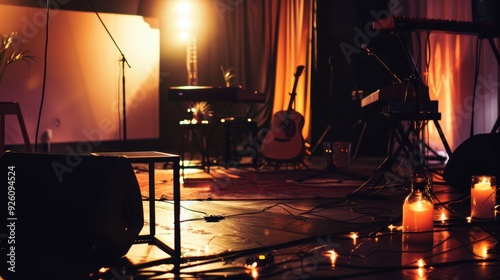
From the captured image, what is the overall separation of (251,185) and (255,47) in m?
3.30

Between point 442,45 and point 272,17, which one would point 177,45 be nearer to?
point 272,17

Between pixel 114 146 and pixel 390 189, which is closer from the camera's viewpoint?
pixel 390 189

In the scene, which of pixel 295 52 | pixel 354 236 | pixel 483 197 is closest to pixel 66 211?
pixel 354 236

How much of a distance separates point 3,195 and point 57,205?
210mm

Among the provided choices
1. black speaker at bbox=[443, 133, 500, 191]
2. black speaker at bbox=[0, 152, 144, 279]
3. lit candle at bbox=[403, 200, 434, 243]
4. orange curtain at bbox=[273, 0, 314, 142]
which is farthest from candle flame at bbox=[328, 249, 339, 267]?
orange curtain at bbox=[273, 0, 314, 142]

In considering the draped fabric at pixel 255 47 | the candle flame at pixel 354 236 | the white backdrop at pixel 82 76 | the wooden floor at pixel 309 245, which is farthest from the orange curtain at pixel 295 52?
the candle flame at pixel 354 236

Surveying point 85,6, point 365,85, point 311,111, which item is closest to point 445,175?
point 365,85

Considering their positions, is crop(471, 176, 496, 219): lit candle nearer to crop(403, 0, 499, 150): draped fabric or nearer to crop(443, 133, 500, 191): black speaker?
crop(443, 133, 500, 191): black speaker

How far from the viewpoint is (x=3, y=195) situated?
1921 mm

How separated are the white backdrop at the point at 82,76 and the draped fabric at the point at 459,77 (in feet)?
10.4

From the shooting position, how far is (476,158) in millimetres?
3352

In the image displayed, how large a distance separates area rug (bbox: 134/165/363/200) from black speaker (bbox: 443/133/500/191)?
2.43 feet

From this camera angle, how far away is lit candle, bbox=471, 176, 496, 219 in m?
2.78

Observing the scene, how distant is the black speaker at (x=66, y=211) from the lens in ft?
5.90
